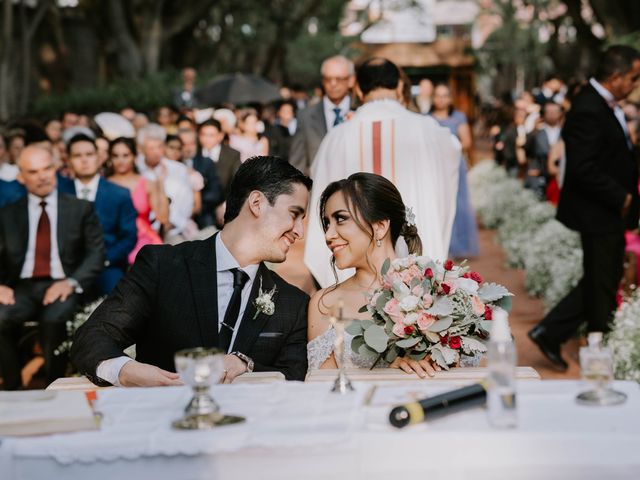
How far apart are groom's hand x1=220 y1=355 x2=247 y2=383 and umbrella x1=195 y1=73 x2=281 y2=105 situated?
70.0 feet

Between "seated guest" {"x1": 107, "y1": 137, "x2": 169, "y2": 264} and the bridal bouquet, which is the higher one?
"seated guest" {"x1": 107, "y1": 137, "x2": 169, "y2": 264}

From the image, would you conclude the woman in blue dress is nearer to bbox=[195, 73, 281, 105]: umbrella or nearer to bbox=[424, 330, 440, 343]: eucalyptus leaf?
bbox=[424, 330, 440, 343]: eucalyptus leaf

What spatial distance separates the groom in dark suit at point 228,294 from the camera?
4871mm

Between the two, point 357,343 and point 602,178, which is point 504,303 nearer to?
point 357,343

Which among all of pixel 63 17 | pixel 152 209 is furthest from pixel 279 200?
pixel 63 17

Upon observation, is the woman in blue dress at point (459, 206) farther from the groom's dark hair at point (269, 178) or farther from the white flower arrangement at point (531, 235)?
the groom's dark hair at point (269, 178)

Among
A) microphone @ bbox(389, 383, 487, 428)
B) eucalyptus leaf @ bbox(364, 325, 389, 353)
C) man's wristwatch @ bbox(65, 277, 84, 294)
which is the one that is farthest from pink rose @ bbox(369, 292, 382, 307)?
man's wristwatch @ bbox(65, 277, 84, 294)

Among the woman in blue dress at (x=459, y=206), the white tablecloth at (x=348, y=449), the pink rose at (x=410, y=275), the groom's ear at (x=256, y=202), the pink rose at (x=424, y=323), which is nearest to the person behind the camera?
the white tablecloth at (x=348, y=449)

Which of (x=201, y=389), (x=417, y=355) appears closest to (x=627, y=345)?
(x=417, y=355)

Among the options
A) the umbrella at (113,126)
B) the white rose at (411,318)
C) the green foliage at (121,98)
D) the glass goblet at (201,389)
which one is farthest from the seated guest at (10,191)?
the green foliage at (121,98)

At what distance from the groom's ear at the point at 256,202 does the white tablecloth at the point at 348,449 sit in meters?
1.71

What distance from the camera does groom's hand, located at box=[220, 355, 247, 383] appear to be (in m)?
4.52

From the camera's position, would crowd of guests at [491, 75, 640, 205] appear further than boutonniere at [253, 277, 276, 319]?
Yes

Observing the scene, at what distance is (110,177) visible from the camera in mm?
11195
